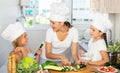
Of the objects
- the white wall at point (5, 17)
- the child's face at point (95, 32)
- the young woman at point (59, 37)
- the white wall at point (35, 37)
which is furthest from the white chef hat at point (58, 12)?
the white wall at point (35, 37)

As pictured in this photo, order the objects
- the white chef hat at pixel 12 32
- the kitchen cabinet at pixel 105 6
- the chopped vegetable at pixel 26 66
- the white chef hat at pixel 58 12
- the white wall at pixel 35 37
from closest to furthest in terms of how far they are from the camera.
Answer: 1. the chopped vegetable at pixel 26 66
2. the white chef hat at pixel 12 32
3. the white chef hat at pixel 58 12
4. the kitchen cabinet at pixel 105 6
5. the white wall at pixel 35 37

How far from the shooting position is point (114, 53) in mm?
2162

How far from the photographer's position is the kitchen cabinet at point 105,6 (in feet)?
7.98

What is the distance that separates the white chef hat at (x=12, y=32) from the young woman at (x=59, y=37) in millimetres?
284

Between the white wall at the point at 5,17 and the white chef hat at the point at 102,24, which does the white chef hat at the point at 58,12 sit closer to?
the white chef hat at the point at 102,24

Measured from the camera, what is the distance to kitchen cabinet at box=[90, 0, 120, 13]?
2.43 m

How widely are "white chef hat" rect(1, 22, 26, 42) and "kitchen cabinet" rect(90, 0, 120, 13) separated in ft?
3.33

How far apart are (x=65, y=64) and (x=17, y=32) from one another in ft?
1.61

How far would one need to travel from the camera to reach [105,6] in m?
2.62

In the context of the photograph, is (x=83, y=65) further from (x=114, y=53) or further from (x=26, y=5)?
(x=26, y=5)

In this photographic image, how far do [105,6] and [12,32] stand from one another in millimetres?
1141

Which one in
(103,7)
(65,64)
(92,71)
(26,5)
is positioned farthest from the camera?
(26,5)

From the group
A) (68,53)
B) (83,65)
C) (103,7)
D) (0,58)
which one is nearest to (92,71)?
(83,65)

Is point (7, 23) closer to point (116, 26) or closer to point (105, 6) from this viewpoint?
point (105, 6)
